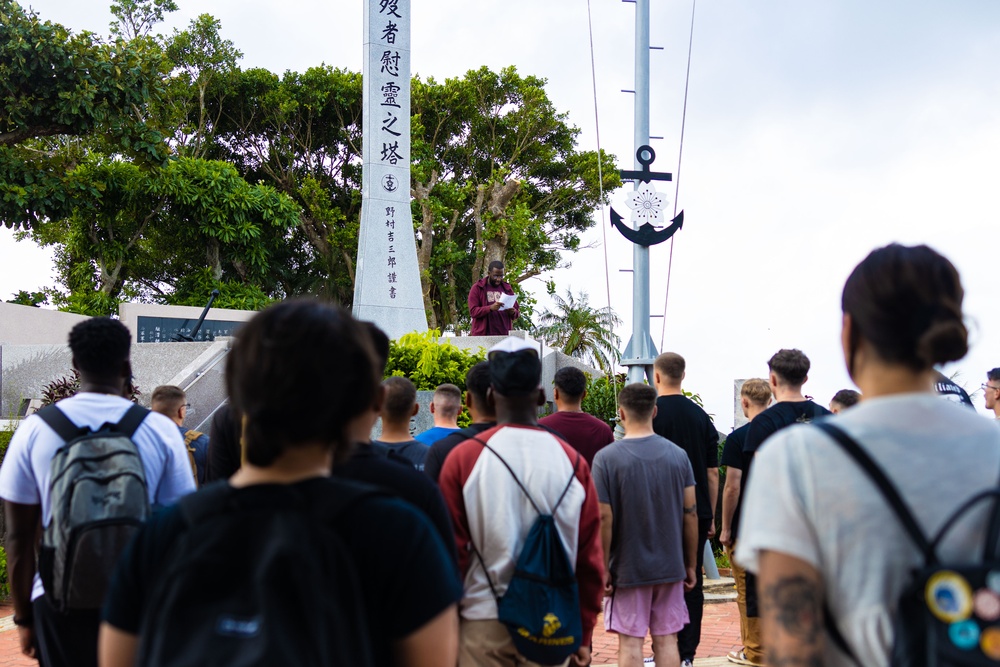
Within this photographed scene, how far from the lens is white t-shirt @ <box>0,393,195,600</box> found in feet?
10.4

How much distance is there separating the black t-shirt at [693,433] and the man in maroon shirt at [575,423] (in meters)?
0.57

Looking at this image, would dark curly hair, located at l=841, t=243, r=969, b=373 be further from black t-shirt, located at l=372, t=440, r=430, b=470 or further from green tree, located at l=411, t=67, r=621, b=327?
green tree, located at l=411, t=67, r=621, b=327

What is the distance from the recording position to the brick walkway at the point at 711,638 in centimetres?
660

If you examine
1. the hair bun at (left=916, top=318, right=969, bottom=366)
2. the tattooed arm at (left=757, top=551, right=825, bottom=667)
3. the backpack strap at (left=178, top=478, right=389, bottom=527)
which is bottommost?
the tattooed arm at (left=757, top=551, right=825, bottom=667)

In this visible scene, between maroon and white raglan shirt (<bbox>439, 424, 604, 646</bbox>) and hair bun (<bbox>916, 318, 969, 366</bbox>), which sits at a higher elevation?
hair bun (<bbox>916, 318, 969, 366</bbox>)

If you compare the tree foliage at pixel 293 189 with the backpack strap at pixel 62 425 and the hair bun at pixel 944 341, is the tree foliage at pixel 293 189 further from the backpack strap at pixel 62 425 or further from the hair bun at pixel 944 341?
the hair bun at pixel 944 341

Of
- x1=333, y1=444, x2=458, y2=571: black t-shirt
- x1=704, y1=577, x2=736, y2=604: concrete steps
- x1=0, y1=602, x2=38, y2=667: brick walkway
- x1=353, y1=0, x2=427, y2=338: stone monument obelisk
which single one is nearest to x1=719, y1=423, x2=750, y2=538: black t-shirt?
x1=704, y1=577, x2=736, y2=604: concrete steps

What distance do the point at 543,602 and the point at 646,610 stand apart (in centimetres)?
171

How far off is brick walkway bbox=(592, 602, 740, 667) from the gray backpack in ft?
13.7

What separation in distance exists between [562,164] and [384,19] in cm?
1609

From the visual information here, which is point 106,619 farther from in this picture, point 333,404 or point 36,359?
point 36,359

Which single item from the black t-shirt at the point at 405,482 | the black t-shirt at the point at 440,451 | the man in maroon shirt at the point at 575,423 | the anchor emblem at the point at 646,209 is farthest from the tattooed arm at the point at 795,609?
the anchor emblem at the point at 646,209

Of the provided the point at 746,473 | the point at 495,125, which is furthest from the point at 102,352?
the point at 495,125

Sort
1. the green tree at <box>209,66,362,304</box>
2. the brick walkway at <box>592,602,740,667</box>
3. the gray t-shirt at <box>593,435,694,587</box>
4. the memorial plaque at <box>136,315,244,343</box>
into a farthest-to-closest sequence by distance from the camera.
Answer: the green tree at <box>209,66,362,304</box>
the memorial plaque at <box>136,315,244,343</box>
the brick walkway at <box>592,602,740,667</box>
the gray t-shirt at <box>593,435,694,587</box>
